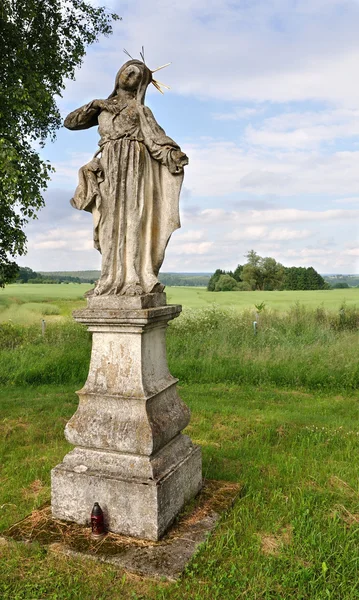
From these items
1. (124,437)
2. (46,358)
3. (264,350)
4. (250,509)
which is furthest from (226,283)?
(124,437)

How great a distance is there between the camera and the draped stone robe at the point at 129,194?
11.5 ft

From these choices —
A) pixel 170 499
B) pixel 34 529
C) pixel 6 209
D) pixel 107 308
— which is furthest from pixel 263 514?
pixel 6 209

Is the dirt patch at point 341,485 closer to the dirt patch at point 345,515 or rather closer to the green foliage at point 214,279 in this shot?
the dirt patch at point 345,515

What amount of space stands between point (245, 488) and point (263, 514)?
459mm

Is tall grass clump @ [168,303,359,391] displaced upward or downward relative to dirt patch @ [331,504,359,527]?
upward

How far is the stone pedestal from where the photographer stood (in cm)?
314

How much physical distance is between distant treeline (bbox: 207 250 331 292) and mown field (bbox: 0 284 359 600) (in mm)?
18386

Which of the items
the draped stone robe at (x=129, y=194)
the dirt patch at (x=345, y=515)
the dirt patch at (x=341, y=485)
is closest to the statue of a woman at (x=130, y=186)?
the draped stone robe at (x=129, y=194)

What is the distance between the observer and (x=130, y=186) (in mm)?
3504

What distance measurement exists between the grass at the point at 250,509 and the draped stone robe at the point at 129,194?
1.91m

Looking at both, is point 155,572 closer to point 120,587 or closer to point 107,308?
point 120,587

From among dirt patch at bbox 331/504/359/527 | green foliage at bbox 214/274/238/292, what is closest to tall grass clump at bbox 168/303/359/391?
dirt patch at bbox 331/504/359/527

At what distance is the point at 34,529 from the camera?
10.8 feet

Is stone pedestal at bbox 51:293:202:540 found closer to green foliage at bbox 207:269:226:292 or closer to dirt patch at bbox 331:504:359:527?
dirt patch at bbox 331:504:359:527
